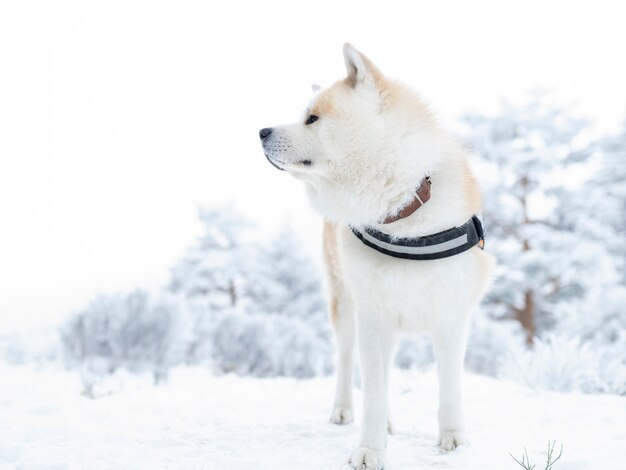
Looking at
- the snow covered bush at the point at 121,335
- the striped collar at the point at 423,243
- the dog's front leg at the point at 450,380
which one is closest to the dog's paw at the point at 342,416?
the dog's front leg at the point at 450,380

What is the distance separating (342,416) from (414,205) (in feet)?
4.57

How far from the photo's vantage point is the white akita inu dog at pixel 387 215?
2.21 m

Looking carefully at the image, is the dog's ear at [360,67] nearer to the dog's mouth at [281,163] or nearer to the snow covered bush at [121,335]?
the dog's mouth at [281,163]

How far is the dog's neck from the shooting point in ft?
7.34

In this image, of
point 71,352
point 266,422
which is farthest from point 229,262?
point 266,422

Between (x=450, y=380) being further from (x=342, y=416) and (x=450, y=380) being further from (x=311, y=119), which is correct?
(x=311, y=119)

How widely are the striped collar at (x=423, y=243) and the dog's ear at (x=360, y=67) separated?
669mm

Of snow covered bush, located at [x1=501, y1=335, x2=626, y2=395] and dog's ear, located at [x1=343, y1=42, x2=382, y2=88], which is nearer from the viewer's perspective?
dog's ear, located at [x1=343, y1=42, x2=382, y2=88]

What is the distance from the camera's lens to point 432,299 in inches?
88.0

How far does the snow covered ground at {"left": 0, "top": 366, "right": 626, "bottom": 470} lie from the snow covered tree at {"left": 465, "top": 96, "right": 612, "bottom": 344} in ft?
24.5

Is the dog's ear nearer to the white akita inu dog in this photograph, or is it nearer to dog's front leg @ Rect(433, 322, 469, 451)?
the white akita inu dog

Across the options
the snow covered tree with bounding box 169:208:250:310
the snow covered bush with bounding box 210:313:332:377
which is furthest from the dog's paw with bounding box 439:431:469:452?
the snow covered tree with bounding box 169:208:250:310

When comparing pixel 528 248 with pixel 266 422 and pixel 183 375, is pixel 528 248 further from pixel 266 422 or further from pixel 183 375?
pixel 266 422

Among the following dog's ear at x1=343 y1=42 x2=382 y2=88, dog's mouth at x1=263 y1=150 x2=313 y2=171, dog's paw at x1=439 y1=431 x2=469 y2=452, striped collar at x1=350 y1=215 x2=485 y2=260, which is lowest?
dog's paw at x1=439 y1=431 x2=469 y2=452
